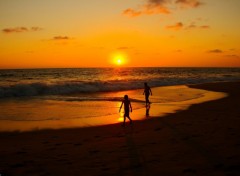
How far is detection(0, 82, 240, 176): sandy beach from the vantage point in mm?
7051

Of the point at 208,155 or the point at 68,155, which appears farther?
the point at 68,155

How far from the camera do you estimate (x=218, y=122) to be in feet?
42.5

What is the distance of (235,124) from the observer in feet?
40.3

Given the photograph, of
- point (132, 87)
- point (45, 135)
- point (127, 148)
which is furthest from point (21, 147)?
point (132, 87)

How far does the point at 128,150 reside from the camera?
8727 mm

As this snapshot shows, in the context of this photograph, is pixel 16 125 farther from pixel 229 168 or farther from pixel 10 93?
pixel 10 93

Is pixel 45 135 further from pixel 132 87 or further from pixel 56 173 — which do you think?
pixel 132 87

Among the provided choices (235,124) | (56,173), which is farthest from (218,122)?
(56,173)

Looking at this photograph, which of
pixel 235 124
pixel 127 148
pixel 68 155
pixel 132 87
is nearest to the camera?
pixel 68 155

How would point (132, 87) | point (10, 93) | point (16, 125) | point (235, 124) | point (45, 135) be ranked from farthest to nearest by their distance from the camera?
point (132, 87) → point (10, 93) → point (16, 125) → point (235, 124) → point (45, 135)

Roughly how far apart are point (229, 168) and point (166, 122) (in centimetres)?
673

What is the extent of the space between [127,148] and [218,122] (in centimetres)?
597

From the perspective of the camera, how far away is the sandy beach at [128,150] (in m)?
7.05

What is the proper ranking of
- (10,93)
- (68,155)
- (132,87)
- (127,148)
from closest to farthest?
(68,155)
(127,148)
(10,93)
(132,87)
